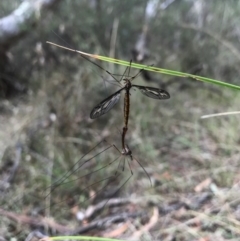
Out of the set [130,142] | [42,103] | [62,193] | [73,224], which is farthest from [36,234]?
[42,103]

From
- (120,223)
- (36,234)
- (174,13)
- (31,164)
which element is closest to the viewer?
(36,234)

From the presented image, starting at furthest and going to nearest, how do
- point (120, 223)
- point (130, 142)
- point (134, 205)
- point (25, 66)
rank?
point (25, 66)
point (130, 142)
point (134, 205)
point (120, 223)

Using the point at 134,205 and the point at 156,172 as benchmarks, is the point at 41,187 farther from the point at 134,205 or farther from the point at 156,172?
the point at 156,172

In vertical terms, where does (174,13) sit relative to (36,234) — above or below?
above

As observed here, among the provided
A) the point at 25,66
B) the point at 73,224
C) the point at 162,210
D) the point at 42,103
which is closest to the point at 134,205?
the point at 162,210

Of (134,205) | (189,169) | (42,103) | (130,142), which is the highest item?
(42,103)

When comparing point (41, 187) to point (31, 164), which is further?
point (31, 164)
